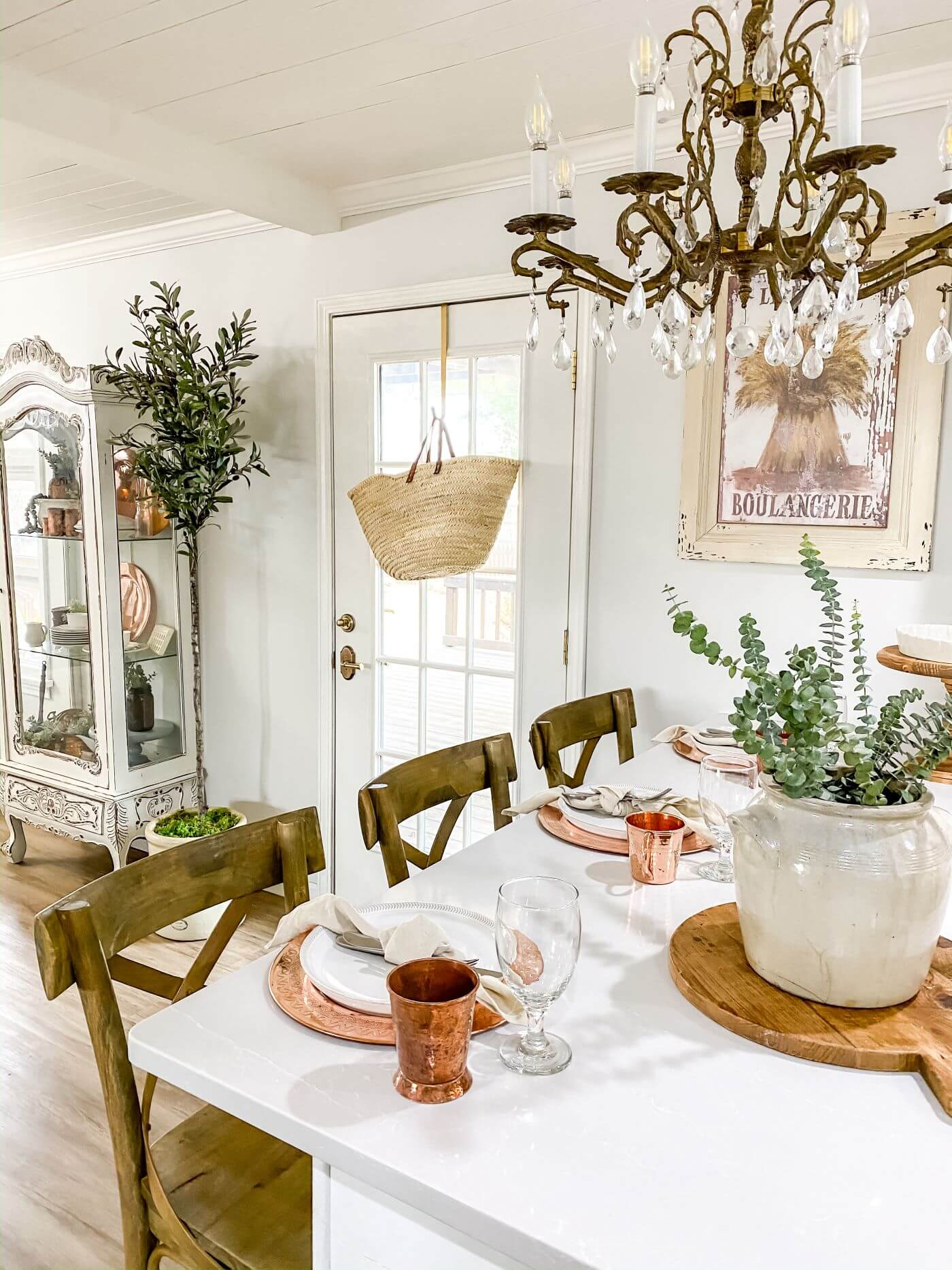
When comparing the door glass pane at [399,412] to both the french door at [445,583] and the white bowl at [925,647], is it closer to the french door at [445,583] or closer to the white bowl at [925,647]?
the french door at [445,583]

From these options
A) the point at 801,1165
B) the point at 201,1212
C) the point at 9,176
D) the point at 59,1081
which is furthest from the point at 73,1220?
the point at 9,176

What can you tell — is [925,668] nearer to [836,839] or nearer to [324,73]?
[836,839]

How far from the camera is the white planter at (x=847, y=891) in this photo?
98 cm

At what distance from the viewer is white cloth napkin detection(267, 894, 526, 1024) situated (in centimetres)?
100

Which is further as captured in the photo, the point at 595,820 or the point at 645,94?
the point at 595,820

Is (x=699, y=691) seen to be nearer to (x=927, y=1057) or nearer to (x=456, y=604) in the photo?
(x=456, y=604)

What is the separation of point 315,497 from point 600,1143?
2580 mm

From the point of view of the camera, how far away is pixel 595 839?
1.56 meters

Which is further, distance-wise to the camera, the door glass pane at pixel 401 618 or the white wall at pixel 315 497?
the door glass pane at pixel 401 618

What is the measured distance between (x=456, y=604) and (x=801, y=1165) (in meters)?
2.17

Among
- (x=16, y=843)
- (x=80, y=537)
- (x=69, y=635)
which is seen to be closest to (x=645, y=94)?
(x=80, y=537)

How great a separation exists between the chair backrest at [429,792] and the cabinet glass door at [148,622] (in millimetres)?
1778

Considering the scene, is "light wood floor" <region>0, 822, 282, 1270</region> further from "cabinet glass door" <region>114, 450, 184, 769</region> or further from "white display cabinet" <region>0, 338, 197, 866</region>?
"cabinet glass door" <region>114, 450, 184, 769</region>

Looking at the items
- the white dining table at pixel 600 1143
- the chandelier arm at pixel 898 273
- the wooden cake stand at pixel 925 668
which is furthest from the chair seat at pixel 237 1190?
the chandelier arm at pixel 898 273
